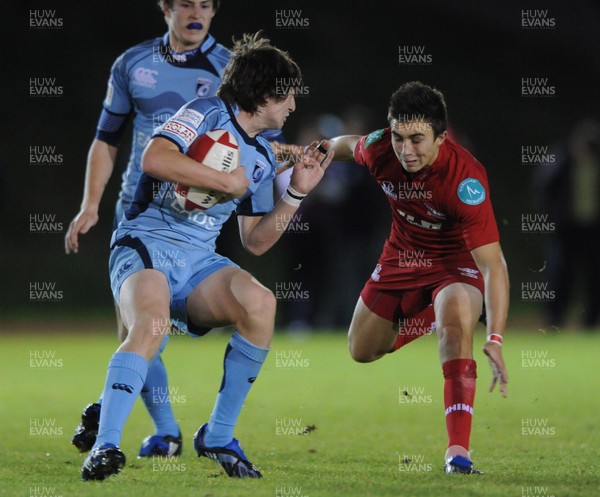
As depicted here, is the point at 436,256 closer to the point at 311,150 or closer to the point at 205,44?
the point at 311,150

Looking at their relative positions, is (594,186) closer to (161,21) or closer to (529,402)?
(529,402)

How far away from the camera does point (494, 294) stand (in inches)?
235

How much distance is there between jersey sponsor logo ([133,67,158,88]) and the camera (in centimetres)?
736

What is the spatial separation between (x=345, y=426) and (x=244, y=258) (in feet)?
32.2

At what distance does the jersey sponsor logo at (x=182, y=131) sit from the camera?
584 cm

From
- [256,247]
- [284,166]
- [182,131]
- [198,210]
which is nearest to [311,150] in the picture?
[284,166]

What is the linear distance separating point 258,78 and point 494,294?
1651mm

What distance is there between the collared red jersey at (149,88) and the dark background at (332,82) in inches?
381

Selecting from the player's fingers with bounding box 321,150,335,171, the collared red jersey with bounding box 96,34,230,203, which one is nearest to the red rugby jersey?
the player's fingers with bounding box 321,150,335,171

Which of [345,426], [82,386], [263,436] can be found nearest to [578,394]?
[345,426]

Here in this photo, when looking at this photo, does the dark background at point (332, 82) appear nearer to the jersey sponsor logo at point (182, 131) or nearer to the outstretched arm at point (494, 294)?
the outstretched arm at point (494, 294)

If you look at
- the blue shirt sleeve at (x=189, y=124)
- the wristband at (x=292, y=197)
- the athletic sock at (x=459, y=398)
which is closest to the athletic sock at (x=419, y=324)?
the athletic sock at (x=459, y=398)

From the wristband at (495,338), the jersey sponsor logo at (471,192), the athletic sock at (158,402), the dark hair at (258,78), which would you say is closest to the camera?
the wristband at (495,338)

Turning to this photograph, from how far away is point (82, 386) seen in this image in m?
10.2
